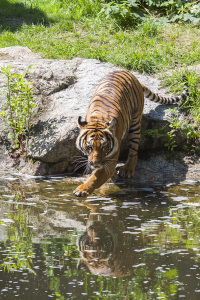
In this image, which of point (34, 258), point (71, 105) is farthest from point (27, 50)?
point (34, 258)

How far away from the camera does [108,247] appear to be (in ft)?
7.62

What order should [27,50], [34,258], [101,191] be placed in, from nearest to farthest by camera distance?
[34,258] < [101,191] < [27,50]

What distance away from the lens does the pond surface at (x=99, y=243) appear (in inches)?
70.6

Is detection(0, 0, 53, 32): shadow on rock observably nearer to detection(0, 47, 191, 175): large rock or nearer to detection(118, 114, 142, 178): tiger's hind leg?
detection(0, 47, 191, 175): large rock

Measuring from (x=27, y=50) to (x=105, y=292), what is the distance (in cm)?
533

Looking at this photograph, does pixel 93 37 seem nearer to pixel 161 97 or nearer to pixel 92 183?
pixel 161 97

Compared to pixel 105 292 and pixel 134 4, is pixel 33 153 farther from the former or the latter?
pixel 134 4

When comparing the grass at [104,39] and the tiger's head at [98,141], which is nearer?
the tiger's head at [98,141]

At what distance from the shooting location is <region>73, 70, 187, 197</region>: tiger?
11.1 ft

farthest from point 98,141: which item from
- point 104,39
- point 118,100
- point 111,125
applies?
point 104,39

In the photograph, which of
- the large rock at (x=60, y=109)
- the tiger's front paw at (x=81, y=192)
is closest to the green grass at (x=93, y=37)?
the large rock at (x=60, y=109)

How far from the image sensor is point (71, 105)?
4.69 m

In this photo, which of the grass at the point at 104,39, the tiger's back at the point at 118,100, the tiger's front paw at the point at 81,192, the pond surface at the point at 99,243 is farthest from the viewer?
the grass at the point at 104,39

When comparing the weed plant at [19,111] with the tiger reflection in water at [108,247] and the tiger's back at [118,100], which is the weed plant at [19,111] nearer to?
the tiger's back at [118,100]
